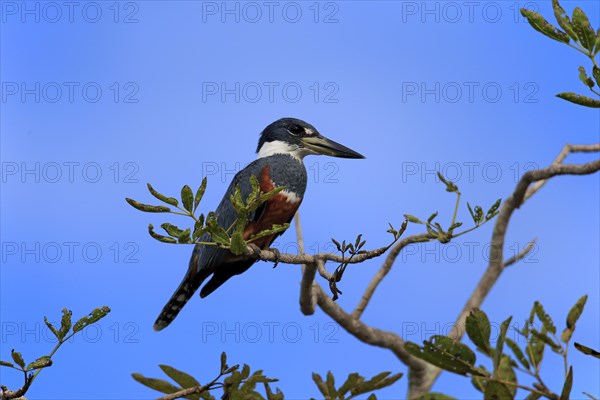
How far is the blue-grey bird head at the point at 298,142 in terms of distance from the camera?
21.4ft

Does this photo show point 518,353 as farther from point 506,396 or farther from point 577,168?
point 577,168

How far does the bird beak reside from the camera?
648 cm

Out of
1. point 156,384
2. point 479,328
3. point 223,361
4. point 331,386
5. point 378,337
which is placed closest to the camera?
point 479,328

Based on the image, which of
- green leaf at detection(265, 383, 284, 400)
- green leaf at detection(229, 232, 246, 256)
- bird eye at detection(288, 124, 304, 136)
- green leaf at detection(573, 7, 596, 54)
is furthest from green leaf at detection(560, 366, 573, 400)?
bird eye at detection(288, 124, 304, 136)

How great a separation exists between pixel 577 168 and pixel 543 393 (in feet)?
16.6

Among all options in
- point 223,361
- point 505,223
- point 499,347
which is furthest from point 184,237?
point 505,223

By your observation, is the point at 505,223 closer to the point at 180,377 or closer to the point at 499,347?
the point at 180,377

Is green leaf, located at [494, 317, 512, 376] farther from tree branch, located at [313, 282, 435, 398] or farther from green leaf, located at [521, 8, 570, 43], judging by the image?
tree branch, located at [313, 282, 435, 398]

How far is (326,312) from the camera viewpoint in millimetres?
7293

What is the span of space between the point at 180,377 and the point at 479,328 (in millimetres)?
969

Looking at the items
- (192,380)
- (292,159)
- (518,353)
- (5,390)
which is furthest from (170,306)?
(518,353)

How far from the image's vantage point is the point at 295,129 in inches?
262

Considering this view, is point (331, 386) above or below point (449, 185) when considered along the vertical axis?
below

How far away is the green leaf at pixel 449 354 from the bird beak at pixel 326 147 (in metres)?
4.67
